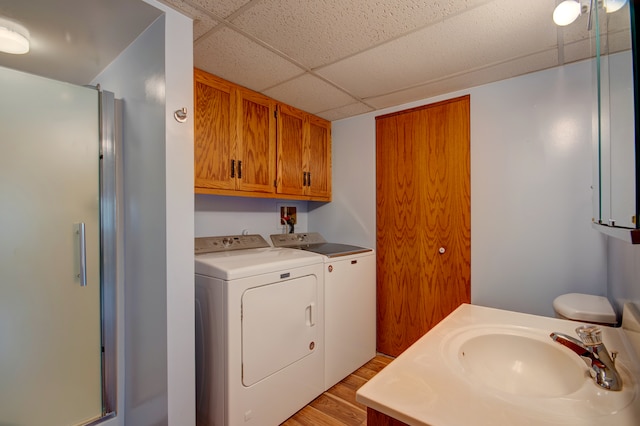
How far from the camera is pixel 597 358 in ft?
2.93

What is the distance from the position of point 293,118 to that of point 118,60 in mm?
1340

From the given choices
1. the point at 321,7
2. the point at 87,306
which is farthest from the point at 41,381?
the point at 321,7

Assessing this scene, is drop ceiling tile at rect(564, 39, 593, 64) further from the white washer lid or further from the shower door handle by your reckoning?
the shower door handle

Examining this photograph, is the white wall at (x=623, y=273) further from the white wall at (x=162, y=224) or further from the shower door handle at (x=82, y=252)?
the shower door handle at (x=82, y=252)

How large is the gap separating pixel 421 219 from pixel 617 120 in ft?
5.96

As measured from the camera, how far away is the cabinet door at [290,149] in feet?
8.39

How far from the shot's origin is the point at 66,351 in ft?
5.46

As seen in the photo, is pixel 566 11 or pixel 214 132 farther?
pixel 214 132

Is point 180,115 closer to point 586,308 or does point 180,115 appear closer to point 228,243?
point 228,243

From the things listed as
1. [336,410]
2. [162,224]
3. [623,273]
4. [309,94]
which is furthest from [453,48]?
[336,410]

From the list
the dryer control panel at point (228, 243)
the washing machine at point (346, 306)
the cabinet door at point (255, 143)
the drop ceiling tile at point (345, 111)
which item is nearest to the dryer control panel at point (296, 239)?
the washing machine at point (346, 306)

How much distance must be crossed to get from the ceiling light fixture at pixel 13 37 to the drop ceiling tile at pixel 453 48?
165cm

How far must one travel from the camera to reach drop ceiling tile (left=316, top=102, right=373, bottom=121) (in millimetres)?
2688

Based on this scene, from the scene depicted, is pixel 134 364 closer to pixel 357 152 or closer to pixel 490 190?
pixel 357 152
